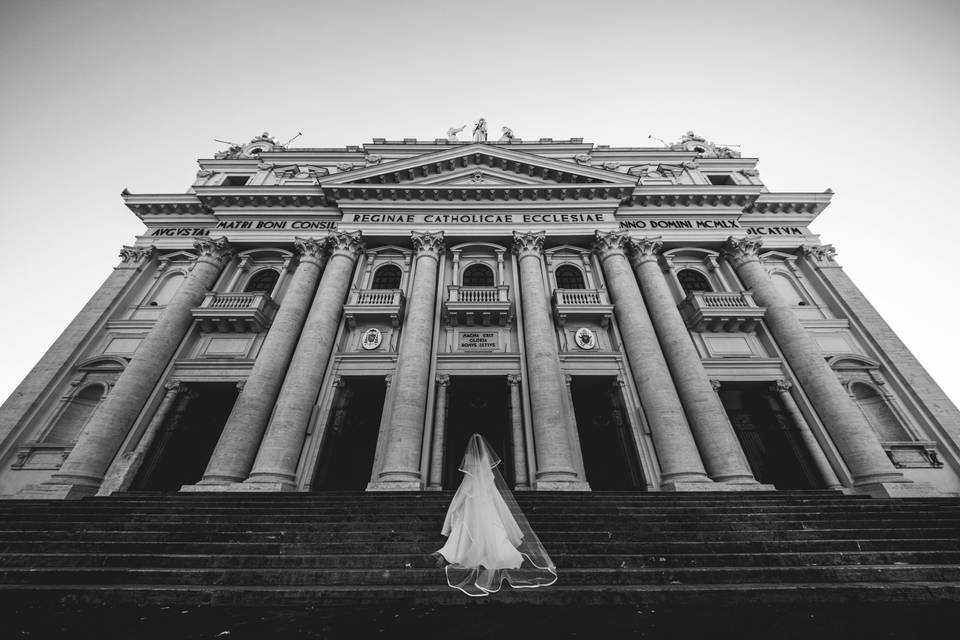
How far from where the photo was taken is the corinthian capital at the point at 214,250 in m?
14.9

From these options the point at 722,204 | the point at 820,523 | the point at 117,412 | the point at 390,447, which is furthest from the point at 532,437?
the point at 722,204

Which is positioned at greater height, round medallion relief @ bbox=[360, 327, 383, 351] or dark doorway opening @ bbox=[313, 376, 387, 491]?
round medallion relief @ bbox=[360, 327, 383, 351]

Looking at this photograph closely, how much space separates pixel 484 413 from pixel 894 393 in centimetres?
1437

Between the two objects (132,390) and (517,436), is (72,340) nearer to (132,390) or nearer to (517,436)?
(132,390)

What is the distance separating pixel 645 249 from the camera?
50.1 ft

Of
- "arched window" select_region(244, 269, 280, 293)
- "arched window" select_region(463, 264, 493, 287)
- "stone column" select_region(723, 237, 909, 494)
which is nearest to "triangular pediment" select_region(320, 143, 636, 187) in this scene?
"arched window" select_region(463, 264, 493, 287)

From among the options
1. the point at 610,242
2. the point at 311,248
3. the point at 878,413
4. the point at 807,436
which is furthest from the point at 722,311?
the point at 311,248

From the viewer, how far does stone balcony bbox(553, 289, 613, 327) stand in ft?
44.4

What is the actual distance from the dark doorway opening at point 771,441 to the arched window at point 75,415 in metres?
22.4

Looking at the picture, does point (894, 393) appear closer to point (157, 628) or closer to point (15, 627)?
point (157, 628)

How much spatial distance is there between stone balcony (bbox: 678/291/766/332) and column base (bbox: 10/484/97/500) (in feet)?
65.1

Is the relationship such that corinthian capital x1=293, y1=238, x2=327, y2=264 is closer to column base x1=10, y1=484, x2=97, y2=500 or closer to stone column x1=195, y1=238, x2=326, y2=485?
stone column x1=195, y1=238, x2=326, y2=485

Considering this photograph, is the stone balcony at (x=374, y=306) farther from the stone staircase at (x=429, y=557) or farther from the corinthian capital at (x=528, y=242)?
the stone staircase at (x=429, y=557)

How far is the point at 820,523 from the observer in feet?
22.4
